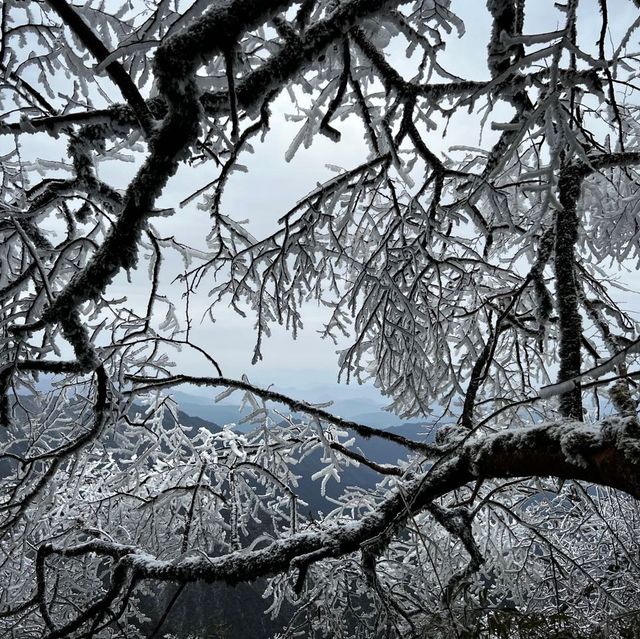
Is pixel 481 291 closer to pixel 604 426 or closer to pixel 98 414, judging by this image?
pixel 604 426

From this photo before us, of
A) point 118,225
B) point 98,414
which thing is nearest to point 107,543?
point 98,414

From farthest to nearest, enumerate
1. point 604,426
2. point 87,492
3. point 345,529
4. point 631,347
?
point 87,492
point 345,529
point 604,426
point 631,347

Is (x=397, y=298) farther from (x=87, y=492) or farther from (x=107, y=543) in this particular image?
(x=87, y=492)

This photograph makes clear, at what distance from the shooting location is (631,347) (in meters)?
0.74

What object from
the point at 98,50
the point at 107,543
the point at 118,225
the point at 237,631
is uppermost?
the point at 98,50

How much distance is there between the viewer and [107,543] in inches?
126

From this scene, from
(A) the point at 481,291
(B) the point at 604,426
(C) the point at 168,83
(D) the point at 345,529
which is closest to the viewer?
(C) the point at 168,83

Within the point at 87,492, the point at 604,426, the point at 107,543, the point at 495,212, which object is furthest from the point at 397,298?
the point at 87,492

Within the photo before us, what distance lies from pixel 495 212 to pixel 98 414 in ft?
Answer: 8.21

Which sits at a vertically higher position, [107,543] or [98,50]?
[98,50]

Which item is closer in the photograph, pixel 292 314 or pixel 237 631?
pixel 292 314

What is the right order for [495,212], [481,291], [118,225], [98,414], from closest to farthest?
[118,225], [98,414], [495,212], [481,291]

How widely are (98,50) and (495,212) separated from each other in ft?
7.08

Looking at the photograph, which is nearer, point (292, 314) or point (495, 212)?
point (495, 212)
